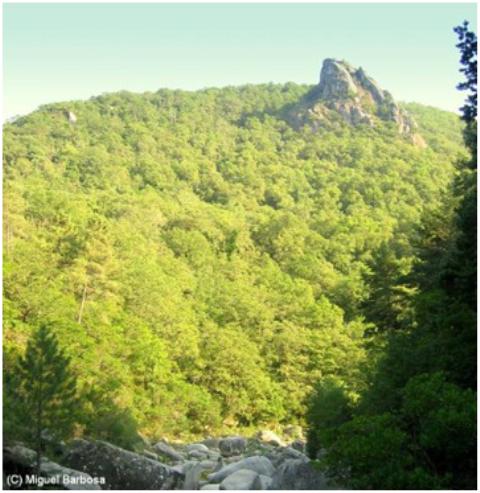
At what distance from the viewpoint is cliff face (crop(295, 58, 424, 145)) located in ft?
442

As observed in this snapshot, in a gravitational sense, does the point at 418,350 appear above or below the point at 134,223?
below

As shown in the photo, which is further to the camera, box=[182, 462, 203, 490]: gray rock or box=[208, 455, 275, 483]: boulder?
box=[208, 455, 275, 483]: boulder

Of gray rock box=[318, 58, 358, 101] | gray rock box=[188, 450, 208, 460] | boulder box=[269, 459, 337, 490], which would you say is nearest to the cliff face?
gray rock box=[318, 58, 358, 101]

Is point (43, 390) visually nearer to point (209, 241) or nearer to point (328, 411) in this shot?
point (328, 411)

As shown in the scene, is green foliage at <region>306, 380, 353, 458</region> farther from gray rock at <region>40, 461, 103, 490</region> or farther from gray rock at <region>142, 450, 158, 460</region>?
gray rock at <region>142, 450, 158, 460</region>

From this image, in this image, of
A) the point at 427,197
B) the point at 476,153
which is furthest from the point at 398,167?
the point at 476,153

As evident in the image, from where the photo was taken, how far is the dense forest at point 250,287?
1351 cm

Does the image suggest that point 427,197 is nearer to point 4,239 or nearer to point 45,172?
point 45,172

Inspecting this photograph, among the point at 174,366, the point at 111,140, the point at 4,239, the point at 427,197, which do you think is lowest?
the point at 174,366

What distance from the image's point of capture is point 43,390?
15.9 meters

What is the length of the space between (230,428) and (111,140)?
79.6m

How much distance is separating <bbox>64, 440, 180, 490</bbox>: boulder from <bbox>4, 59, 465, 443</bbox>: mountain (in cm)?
116

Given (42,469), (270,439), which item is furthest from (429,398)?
(270,439)

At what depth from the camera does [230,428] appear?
4019 centimetres
